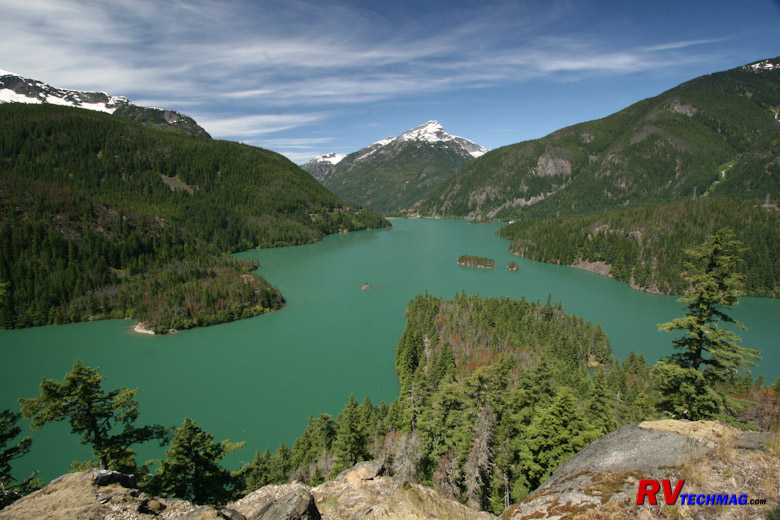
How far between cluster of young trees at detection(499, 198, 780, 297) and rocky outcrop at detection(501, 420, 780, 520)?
7119 cm

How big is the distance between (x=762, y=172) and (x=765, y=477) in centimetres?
19138

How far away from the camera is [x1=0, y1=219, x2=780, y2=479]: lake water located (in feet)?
107

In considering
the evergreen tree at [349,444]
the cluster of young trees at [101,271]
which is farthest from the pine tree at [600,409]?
the cluster of young trees at [101,271]

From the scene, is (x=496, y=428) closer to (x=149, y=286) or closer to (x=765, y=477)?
(x=765, y=477)

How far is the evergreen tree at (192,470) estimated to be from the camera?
14273mm

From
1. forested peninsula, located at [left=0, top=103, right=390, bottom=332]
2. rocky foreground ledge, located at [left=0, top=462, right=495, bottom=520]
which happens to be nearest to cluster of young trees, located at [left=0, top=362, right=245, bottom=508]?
forested peninsula, located at [left=0, top=103, right=390, bottom=332]

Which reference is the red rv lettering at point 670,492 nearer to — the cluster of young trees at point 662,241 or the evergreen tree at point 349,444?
the evergreen tree at point 349,444

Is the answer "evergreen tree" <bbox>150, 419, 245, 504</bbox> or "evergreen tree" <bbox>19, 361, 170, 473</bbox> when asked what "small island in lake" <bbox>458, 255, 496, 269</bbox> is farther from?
"evergreen tree" <bbox>19, 361, 170, 473</bbox>

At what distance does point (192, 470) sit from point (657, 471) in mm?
16642

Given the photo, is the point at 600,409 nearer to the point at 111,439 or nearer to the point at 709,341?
the point at 709,341

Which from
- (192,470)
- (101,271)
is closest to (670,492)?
(192,470)

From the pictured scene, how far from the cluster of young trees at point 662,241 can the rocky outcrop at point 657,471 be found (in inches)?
2803

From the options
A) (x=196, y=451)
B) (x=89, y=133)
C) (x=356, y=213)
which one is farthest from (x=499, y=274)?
(x=89, y=133)

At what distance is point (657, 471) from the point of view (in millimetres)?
6426
